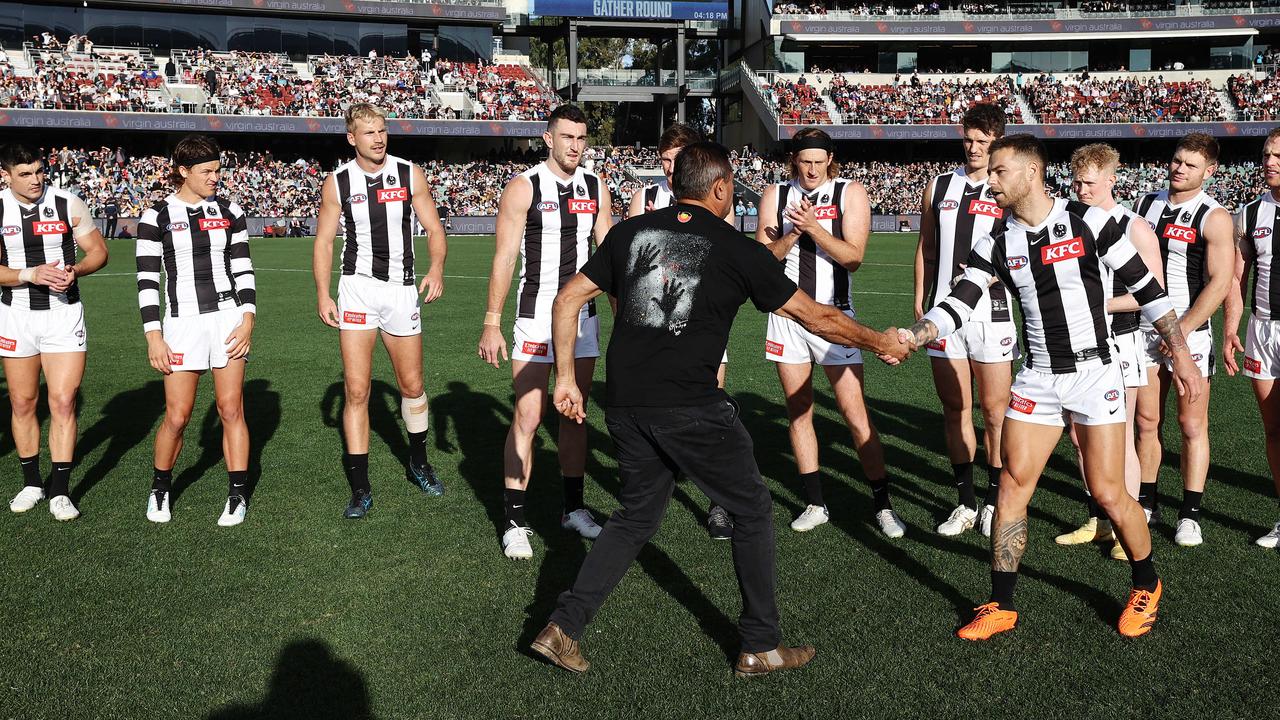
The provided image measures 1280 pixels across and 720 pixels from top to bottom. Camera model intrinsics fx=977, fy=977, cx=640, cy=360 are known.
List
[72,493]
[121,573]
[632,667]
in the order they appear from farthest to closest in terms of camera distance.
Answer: [72,493] → [121,573] → [632,667]

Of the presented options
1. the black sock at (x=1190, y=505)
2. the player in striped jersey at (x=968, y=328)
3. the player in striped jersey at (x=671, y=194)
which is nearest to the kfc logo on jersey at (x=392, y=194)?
the player in striped jersey at (x=671, y=194)

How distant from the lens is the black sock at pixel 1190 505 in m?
5.70

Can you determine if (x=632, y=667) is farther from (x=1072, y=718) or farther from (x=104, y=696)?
(x=104, y=696)

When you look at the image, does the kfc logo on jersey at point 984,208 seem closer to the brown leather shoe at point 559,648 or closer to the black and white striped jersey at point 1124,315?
the black and white striped jersey at point 1124,315

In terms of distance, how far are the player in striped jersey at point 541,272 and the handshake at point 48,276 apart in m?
2.68

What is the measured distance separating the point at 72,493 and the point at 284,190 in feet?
125

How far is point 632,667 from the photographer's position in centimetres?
414

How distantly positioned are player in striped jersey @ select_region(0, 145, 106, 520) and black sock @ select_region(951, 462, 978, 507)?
552 cm

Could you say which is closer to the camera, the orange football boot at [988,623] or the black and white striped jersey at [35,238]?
the orange football boot at [988,623]

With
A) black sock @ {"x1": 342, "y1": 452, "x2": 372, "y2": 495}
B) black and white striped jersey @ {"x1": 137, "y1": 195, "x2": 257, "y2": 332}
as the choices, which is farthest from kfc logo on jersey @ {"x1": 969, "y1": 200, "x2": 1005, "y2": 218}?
black and white striped jersey @ {"x1": 137, "y1": 195, "x2": 257, "y2": 332}

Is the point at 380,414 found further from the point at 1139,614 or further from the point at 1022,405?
the point at 1139,614

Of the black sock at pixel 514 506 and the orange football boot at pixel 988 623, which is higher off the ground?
the black sock at pixel 514 506

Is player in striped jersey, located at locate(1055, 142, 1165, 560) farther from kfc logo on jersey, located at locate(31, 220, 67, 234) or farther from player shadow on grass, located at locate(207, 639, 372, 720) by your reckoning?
kfc logo on jersey, located at locate(31, 220, 67, 234)

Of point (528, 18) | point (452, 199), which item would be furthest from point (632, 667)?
point (528, 18)
